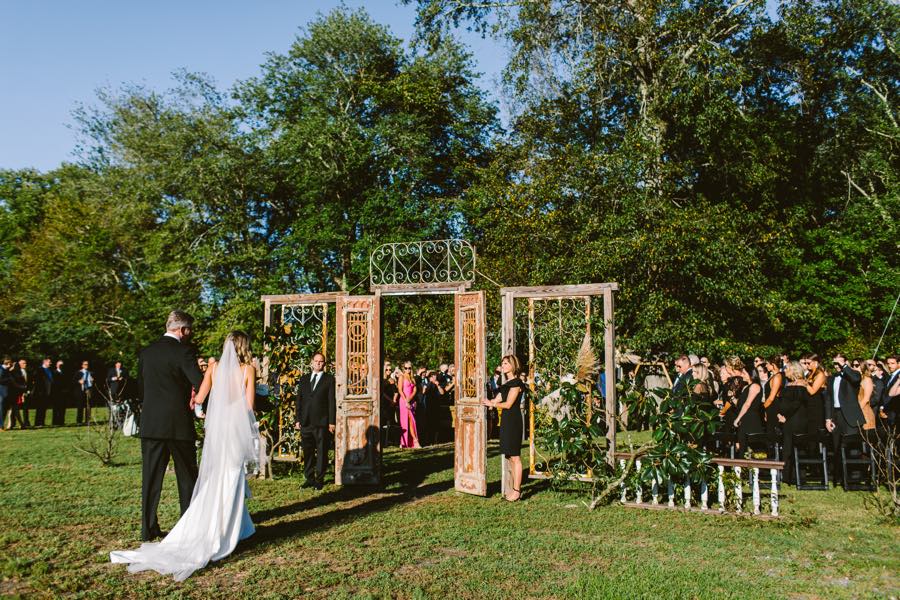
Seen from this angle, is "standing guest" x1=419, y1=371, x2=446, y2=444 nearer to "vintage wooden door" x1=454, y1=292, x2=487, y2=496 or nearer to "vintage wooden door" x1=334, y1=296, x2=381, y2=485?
"vintage wooden door" x1=334, y1=296, x2=381, y2=485

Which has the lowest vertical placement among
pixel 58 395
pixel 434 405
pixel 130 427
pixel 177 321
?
pixel 130 427

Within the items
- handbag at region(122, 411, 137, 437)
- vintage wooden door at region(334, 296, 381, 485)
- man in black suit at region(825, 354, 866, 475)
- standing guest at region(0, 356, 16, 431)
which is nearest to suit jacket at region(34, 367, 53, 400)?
standing guest at region(0, 356, 16, 431)

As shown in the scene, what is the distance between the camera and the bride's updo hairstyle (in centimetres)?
699

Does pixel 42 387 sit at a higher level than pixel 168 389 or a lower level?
lower

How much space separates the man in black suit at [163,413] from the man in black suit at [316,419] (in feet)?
11.6

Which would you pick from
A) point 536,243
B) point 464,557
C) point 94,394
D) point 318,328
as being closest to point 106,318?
point 94,394

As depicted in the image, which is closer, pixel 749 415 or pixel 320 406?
pixel 320 406

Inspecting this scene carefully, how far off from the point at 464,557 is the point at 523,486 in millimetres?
4041

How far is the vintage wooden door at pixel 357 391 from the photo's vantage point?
1032cm

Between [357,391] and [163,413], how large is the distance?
4121mm

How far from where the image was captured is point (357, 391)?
34.8 feet

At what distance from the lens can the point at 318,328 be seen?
1174cm

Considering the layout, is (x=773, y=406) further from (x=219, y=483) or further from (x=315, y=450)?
(x=219, y=483)

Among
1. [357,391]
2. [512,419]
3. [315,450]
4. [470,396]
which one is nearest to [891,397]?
[512,419]
